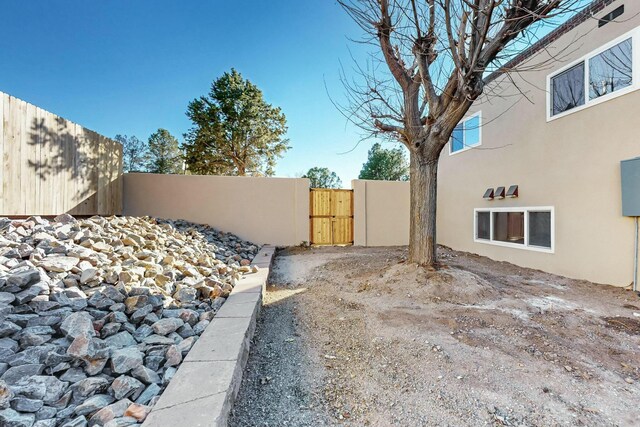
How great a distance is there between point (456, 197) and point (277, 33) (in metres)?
6.25

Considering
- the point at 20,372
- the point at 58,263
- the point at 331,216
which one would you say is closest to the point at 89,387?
the point at 20,372

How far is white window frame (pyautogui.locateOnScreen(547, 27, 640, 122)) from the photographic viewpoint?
3688 millimetres

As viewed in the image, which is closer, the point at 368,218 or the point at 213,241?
the point at 213,241

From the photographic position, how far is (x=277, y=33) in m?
6.93

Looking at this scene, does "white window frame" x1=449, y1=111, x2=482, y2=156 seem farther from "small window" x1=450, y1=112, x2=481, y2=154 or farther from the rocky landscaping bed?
the rocky landscaping bed

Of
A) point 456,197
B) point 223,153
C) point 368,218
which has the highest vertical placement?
point 223,153

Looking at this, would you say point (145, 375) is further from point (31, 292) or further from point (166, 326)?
point (31, 292)

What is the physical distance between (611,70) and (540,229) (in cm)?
264

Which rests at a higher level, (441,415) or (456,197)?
(456,197)

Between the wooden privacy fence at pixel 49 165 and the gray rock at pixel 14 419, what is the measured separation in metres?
4.10

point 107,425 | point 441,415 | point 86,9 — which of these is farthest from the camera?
point 86,9

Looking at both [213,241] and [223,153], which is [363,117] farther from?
[223,153]

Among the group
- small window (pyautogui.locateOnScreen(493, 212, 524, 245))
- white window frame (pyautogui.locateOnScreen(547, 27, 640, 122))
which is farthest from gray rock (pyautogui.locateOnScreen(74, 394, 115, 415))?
small window (pyautogui.locateOnScreen(493, 212, 524, 245))

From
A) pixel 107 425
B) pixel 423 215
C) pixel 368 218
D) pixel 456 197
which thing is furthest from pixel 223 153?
pixel 107 425
